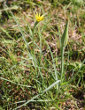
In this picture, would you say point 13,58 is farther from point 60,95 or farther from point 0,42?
point 60,95

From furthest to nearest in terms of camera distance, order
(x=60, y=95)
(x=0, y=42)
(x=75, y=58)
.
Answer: (x=0, y=42) → (x=75, y=58) → (x=60, y=95)

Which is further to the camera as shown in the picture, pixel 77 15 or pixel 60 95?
pixel 77 15

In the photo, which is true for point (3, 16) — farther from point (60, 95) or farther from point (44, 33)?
point (60, 95)

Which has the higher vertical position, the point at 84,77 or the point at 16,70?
the point at 16,70

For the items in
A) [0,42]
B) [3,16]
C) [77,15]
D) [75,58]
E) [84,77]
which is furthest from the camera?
[3,16]

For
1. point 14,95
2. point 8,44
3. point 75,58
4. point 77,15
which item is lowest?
point 14,95

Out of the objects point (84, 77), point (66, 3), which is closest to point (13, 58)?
point (84, 77)

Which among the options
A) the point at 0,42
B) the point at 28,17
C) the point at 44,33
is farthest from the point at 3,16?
the point at 44,33
